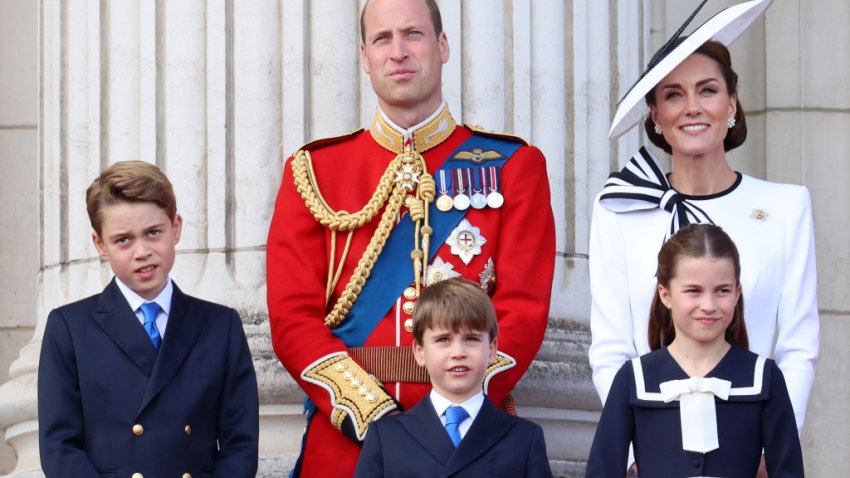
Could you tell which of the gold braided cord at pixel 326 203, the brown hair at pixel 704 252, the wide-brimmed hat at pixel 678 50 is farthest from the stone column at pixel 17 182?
the brown hair at pixel 704 252

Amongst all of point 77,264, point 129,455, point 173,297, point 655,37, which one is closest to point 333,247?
point 173,297

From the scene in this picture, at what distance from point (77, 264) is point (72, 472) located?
1972mm

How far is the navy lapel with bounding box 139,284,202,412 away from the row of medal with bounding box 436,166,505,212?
0.85 m

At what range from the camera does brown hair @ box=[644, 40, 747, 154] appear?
18.6 feet

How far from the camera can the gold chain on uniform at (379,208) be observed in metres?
5.85

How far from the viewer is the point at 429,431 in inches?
207

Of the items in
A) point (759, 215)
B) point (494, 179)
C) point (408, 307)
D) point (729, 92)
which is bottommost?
point (408, 307)

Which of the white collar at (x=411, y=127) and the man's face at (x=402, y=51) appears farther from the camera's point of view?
the white collar at (x=411, y=127)

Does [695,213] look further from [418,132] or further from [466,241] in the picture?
[418,132]

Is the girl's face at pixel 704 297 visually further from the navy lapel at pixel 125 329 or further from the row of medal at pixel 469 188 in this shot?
the navy lapel at pixel 125 329

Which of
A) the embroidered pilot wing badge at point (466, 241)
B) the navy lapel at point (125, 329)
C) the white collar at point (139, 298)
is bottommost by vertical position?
the navy lapel at point (125, 329)

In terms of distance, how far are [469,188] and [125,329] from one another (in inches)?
44.8

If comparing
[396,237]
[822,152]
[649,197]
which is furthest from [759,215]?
[822,152]

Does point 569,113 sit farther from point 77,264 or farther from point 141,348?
point 141,348
